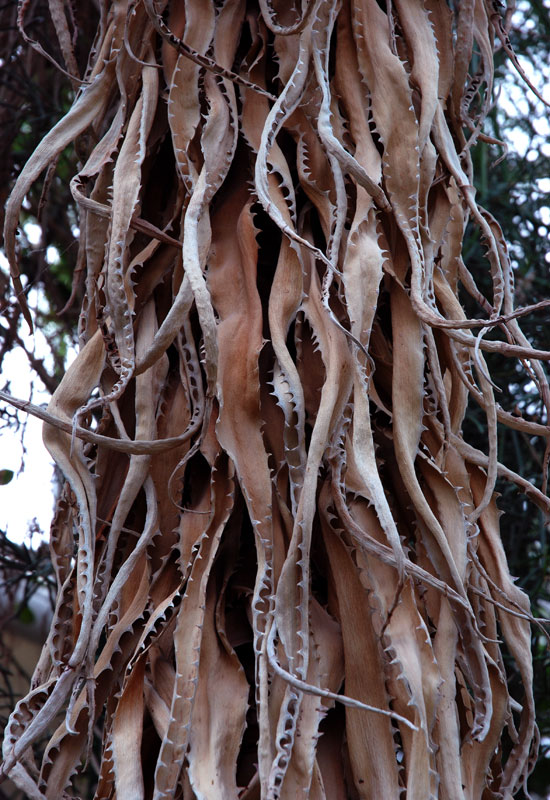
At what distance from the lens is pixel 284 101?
590 mm

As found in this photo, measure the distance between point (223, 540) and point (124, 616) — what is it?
0.08 metres

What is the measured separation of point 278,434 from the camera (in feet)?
1.86

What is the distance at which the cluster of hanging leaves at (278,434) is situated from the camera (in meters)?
0.49

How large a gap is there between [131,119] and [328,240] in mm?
191

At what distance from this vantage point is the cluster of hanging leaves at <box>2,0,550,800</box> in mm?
495

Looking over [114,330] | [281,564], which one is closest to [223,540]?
[281,564]

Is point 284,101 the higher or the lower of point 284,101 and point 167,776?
the higher

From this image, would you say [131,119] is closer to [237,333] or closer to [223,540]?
[237,333]

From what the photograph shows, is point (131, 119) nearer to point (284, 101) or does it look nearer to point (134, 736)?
point (284, 101)

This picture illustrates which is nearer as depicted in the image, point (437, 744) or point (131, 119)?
point (437, 744)

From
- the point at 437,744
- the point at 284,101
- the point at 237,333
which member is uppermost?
the point at 284,101

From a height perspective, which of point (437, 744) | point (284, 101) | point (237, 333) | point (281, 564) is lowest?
point (437, 744)

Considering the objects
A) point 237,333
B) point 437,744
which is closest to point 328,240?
point 237,333

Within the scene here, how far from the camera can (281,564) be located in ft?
1.71
